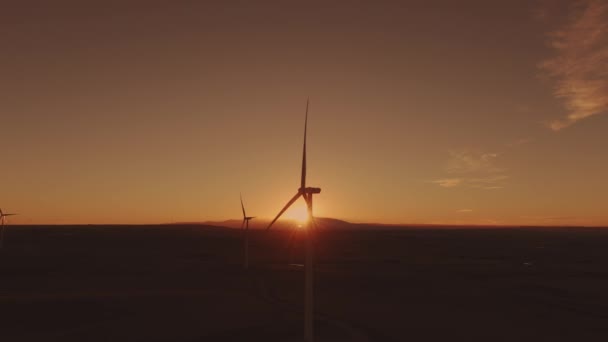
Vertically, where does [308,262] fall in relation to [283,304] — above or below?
above

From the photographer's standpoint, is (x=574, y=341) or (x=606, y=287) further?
(x=606, y=287)

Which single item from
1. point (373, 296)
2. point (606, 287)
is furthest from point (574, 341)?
point (606, 287)

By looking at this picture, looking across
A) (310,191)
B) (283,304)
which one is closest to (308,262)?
(310,191)

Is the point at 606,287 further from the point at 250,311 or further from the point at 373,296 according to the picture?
the point at 250,311

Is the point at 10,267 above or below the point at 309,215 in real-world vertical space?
below

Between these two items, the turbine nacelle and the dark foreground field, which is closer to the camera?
the turbine nacelle

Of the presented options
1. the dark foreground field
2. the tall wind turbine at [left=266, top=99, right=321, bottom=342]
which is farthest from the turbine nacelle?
the dark foreground field

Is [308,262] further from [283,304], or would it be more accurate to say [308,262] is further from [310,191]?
[283,304]

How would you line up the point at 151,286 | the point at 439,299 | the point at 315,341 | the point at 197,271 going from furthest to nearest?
the point at 197,271
the point at 151,286
the point at 439,299
the point at 315,341

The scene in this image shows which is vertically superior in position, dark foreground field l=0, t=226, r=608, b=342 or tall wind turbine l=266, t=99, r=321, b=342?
tall wind turbine l=266, t=99, r=321, b=342

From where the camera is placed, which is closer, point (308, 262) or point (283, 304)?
point (308, 262)

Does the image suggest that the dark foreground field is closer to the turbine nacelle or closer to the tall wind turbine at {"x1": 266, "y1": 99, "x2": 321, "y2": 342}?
the tall wind turbine at {"x1": 266, "y1": 99, "x2": 321, "y2": 342}
